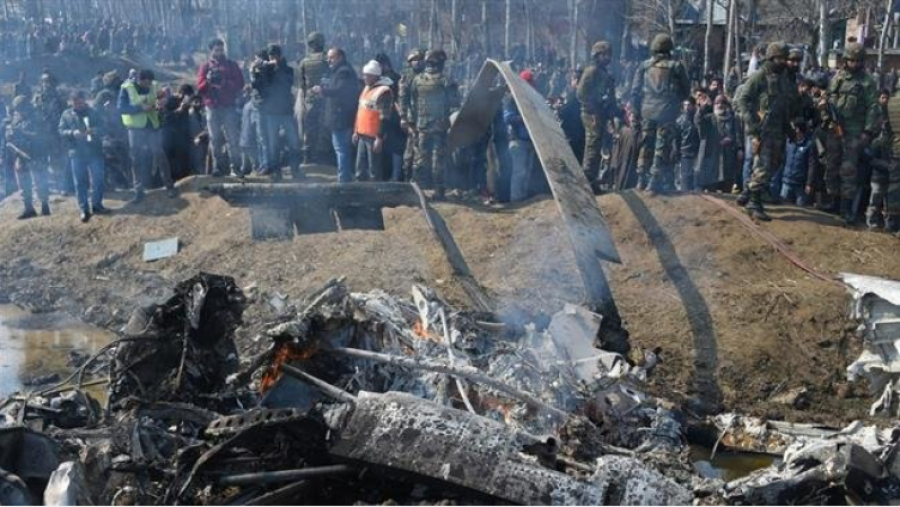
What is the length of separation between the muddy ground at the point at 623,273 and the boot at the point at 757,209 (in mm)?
190

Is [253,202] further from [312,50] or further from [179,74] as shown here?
[179,74]

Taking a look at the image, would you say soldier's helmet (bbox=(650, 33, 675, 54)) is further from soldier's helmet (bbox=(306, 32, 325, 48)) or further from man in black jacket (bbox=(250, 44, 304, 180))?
→ man in black jacket (bbox=(250, 44, 304, 180))

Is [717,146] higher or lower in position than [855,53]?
lower

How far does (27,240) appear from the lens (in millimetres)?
12086

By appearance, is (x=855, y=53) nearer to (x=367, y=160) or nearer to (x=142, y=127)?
(x=367, y=160)

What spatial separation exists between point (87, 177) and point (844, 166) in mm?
8581

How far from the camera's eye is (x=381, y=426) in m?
5.56

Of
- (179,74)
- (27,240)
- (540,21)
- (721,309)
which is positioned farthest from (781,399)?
(179,74)

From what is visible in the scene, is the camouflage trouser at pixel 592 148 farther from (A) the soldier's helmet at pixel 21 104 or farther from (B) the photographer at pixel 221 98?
(A) the soldier's helmet at pixel 21 104

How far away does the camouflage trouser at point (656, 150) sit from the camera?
10.2 meters

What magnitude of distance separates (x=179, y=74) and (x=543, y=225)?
31591 mm

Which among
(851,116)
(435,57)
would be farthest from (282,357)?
(851,116)

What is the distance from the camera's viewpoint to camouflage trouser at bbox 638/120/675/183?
1020 centimetres

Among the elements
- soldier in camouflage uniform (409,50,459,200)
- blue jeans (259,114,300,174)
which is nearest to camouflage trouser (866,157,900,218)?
soldier in camouflage uniform (409,50,459,200)
